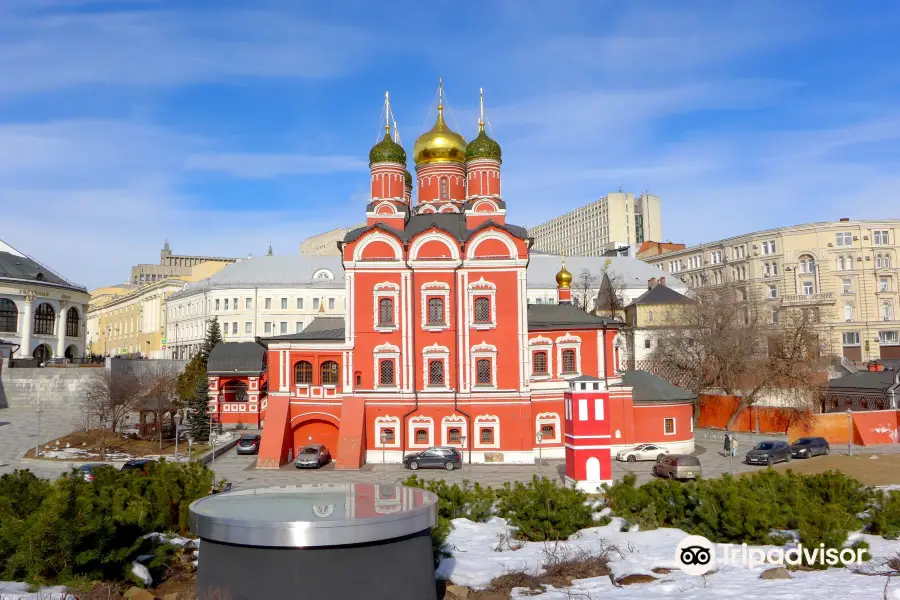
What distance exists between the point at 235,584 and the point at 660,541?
8.22m

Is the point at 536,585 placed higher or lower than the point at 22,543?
lower

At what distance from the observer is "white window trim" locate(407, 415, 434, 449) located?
3241 centimetres

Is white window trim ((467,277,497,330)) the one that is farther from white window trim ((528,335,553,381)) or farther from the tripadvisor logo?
the tripadvisor logo

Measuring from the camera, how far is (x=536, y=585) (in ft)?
37.5

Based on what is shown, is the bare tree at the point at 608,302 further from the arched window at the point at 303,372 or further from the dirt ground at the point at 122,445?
the dirt ground at the point at 122,445

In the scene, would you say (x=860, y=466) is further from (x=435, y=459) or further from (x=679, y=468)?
(x=435, y=459)

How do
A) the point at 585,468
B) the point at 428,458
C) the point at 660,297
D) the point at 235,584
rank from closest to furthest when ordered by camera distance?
the point at 235,584, the point at 585,468, the point at 428,458, the point at 660,297

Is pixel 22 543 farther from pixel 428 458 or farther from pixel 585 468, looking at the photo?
pixel 428 458

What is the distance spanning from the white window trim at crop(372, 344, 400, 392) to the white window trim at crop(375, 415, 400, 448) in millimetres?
1342

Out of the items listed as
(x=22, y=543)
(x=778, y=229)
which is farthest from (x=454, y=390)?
(x=778, y=229)

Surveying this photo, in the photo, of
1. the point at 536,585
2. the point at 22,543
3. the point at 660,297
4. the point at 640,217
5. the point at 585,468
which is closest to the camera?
the point at 22,543

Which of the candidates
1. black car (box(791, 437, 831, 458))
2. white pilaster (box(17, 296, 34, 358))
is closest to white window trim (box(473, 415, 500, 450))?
black car (box(791, 437, 831, 458))

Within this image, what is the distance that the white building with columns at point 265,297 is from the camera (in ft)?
215

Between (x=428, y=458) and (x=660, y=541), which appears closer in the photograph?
(x=660, y=541)
